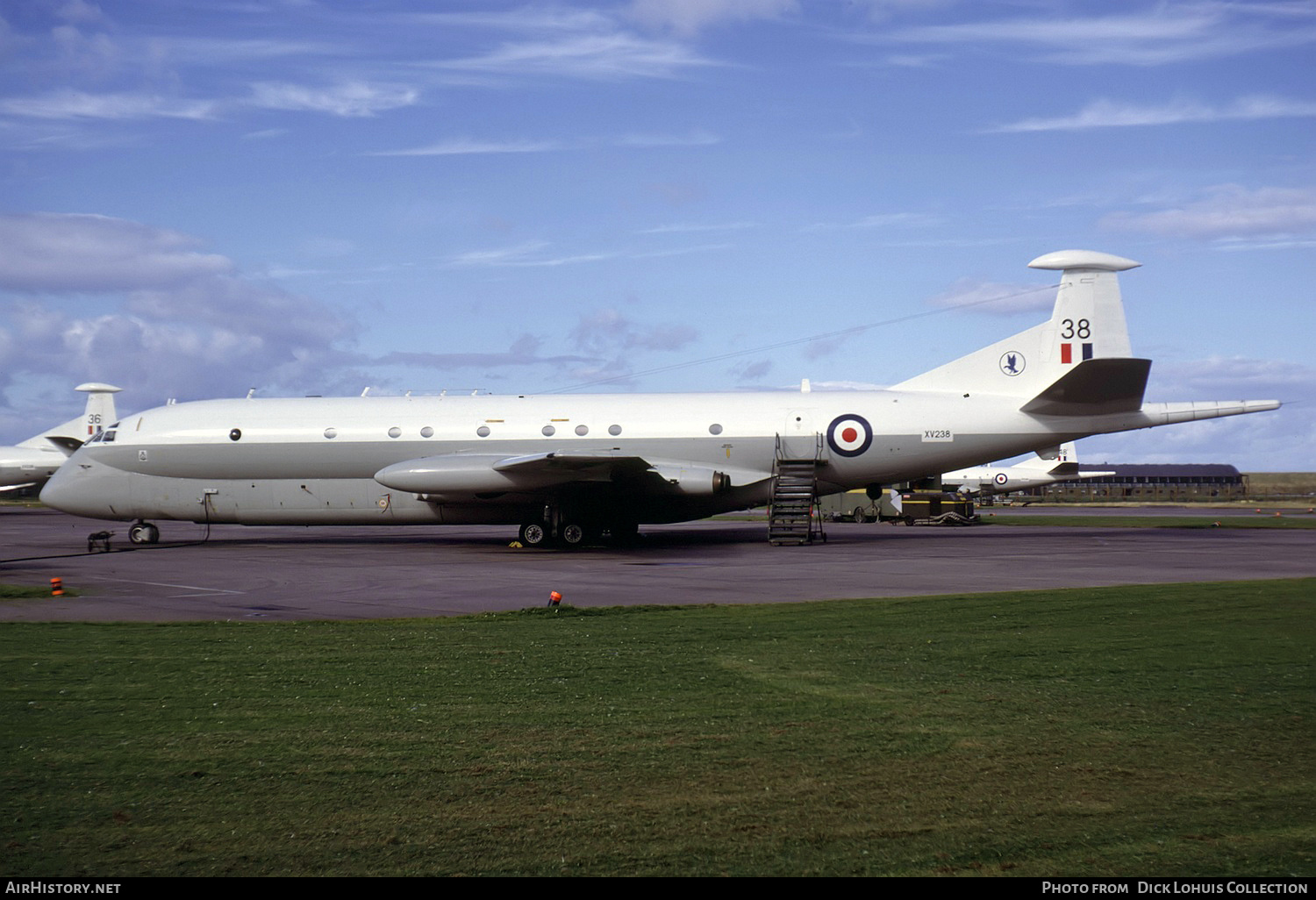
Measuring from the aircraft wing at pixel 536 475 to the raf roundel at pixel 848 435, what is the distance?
113 inches

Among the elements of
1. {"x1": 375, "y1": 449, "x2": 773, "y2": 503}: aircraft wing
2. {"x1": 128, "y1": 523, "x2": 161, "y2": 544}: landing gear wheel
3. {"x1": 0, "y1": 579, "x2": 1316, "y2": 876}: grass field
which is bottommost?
{"x1": 0, "y1": 579, "x2": 1316, "y2": 876}: grass field

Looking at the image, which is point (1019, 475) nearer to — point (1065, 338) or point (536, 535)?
point (1065, 338)

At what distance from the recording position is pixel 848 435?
85.8 feet

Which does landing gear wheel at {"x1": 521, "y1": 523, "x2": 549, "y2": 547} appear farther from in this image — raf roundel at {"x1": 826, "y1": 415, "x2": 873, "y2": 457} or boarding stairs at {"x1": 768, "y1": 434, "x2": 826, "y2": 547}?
raf roundel at {"x1": 826, "y1": 415, "x2": 873, "y2": 457}

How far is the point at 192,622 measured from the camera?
11.4 metres

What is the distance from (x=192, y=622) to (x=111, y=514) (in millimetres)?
19959

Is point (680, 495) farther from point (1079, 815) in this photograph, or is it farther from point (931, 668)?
point (1079, 815)

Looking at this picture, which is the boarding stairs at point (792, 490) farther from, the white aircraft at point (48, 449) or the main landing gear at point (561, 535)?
the white aircraft at point (48, 449)

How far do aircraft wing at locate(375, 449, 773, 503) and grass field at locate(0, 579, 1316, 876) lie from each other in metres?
14.2

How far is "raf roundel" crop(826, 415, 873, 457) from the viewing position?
85.7 feet

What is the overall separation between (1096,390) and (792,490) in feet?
24.4

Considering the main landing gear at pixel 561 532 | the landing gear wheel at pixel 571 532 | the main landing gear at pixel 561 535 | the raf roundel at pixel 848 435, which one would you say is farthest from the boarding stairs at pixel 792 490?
the landing gear wheel at pixel 571 532

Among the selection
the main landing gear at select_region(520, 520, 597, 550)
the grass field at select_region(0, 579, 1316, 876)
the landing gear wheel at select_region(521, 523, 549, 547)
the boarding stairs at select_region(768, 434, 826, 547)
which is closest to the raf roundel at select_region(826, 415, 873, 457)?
the boarding stairs at select_region(768, 434, 826, 547)

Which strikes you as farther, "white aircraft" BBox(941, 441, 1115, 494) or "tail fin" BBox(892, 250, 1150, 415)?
"white aircraft" BBox(941, 441, 1115, 494)
